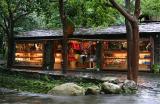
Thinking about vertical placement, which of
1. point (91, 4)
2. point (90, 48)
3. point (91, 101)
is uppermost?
point (91, 4)

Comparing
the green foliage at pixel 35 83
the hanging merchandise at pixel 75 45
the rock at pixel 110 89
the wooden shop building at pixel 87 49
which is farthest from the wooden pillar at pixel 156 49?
the rock at pixel 110 89

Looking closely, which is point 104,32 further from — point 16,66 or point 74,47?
point 16,66

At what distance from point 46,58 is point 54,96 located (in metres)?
19.1

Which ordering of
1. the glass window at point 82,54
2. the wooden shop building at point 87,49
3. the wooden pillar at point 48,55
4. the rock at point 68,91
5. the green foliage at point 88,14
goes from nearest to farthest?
1. the rock at point 68,91
2. the green foliage at point 88,14
3. the wooden shop building at point 87,49
4. the glass window at point 82,54
5. the wooden pillar at point 48,55

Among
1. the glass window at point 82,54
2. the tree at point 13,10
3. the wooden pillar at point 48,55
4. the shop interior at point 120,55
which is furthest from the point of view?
the wooden pillar at point 48,55

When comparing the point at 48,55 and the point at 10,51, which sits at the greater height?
the point at 10,51

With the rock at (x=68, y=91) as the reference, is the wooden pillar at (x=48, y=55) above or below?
above

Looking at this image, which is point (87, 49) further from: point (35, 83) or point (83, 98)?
point (83, 98)

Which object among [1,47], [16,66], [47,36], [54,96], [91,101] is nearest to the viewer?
[91,101]

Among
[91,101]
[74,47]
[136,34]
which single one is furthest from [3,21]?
[91,101]

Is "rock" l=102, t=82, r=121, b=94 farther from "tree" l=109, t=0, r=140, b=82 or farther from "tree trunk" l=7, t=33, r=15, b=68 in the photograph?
"tree trunk" l=7, t=33, r=15, b=68

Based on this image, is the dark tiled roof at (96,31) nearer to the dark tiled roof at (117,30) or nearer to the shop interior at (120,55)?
the dark tiled roof at (117,30)

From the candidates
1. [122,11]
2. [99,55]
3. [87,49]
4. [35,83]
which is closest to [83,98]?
[122,11]

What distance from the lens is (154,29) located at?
34062 millimetres
